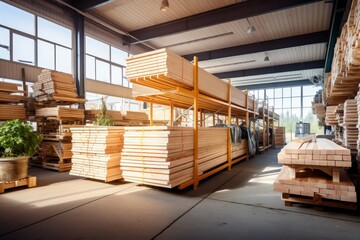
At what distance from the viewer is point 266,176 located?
22.9ft

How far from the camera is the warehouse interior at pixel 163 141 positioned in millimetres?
3670

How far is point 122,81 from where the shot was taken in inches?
610

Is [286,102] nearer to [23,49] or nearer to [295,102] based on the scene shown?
[295,102]

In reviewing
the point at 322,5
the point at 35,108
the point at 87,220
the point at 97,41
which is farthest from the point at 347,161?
the point at 97,41

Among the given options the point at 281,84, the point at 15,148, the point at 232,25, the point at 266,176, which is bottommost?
the point at 266,176

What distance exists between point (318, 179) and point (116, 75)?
44.5ft

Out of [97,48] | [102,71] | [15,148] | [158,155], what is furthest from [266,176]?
[97,48]

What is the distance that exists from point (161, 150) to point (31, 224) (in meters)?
2.62

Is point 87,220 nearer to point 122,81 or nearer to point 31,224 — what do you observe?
point 31,224

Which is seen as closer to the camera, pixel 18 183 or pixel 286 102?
pixel 18 183

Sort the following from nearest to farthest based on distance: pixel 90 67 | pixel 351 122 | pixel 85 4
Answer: pixel 351 122 → pixel 85 4 → pixel 90 67

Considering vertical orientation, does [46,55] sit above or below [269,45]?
below

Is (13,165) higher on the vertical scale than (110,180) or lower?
higher

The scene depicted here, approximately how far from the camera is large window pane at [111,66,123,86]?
14750 mm
